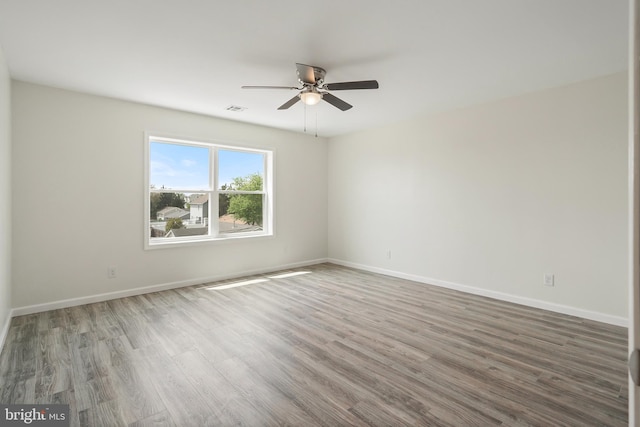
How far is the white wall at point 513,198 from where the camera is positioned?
337cm

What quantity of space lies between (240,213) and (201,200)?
2.32ft

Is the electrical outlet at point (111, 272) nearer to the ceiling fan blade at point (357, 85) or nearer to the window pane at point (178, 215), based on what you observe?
the window pane at point (178, 215)

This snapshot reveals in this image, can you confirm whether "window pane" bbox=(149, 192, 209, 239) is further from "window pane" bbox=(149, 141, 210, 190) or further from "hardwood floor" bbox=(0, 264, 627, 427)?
"hardwood floor" bbox=(0, 264, 627, 427)

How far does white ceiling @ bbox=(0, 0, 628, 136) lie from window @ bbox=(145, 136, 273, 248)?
1.04m

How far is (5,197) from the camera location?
312 cm

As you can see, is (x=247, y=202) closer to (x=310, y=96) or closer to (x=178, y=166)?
(x=178, y=166)

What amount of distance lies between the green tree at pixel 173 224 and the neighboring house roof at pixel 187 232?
5cm

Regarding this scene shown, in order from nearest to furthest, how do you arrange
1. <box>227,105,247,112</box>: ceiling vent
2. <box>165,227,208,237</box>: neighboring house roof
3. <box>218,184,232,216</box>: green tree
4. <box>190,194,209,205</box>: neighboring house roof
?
1. <box>227,105,247,112</box>: ceiling vent
2. <box>165,227,208,237</box>: neighboring house roof
3. <box>190,194,209,205</box>: neighboring house roof
4. <box>218,184,232,216</box>: green tree

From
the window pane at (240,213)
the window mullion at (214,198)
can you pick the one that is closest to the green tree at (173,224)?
the window mullion at (214,198)

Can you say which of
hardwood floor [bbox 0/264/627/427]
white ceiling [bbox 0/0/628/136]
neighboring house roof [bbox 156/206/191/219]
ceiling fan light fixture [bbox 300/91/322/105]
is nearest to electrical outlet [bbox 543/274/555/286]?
hardwood floor [bbox 0/264/627/427]

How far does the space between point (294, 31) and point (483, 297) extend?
384cm

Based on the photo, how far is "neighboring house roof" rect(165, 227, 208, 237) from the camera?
15.8 ft

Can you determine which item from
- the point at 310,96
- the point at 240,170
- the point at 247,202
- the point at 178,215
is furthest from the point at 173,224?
the point at 310,96

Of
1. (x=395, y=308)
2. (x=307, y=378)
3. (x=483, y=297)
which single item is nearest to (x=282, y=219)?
(x=395, y=308)
